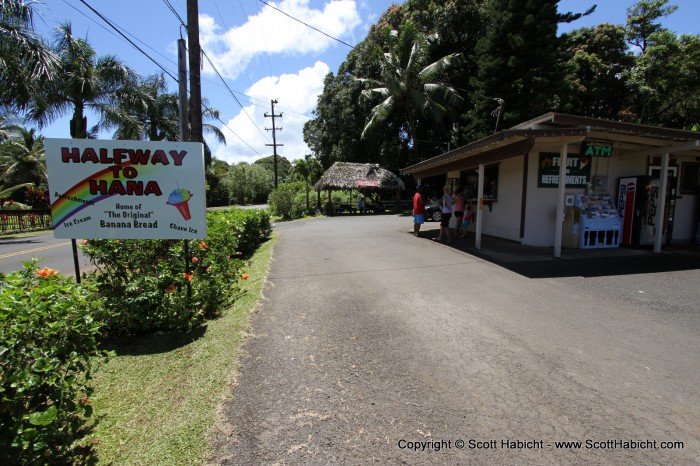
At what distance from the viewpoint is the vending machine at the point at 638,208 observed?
963cm

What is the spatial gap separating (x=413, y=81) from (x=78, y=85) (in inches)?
832

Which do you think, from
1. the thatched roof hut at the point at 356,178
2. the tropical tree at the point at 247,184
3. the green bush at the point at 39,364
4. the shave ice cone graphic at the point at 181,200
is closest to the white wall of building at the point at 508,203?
the shave ice cone graphic at the point at 181,200

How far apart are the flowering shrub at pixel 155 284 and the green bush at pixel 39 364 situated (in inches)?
69.3

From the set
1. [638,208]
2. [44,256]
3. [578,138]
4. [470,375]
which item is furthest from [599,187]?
[44,256]

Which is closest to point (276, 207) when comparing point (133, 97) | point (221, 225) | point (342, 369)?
point (133, 97)

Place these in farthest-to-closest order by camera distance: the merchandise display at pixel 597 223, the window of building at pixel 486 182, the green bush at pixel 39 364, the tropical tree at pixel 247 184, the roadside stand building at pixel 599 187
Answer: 1. the tropical tree at pixel 247 184
2. the window of building at pixel 486 182
3. the merchandise display at pixel 597 223
4. the roadside stand building at pixel 599 187
5. the green bush at pixel 39 364

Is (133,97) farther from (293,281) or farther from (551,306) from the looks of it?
(551,306)

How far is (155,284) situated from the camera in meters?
4.60

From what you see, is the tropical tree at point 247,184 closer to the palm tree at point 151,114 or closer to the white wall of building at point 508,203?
the palm tree at point 151,114

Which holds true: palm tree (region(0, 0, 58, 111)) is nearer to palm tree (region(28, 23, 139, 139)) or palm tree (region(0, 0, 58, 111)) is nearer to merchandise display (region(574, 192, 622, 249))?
palm tree (region(28, 23, 139, 139))

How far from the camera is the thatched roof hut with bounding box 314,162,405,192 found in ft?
87.2

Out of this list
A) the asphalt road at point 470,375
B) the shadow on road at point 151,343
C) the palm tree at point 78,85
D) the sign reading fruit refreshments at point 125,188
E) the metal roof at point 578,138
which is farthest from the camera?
the palm tree at point 78,85

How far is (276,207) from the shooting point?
27094mm

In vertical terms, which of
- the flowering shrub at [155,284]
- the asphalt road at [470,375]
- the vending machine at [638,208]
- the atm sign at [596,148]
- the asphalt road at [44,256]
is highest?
the atm sign at [596,148]
